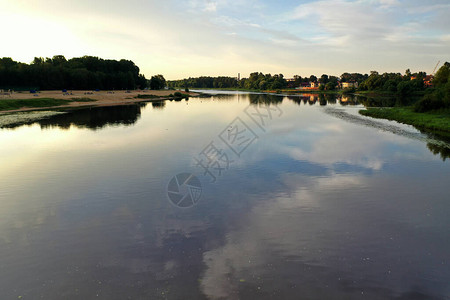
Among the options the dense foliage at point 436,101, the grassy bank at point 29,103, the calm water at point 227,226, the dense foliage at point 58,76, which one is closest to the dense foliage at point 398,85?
the dense foliage at point 436,101

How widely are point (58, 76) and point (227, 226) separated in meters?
157

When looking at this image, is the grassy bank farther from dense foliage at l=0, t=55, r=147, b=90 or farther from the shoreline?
the shoreline

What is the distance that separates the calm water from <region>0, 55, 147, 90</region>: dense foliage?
12575cm

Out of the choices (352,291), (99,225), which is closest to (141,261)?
(99,225)

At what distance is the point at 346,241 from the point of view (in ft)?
46.2

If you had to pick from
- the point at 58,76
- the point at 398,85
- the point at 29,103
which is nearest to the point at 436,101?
the point at 398,85

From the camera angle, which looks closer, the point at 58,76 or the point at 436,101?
the point at 436,101

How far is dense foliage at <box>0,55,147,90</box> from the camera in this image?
125 metres

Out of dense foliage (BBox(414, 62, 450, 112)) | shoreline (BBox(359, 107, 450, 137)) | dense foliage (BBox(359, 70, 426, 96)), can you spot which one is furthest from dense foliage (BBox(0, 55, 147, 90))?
dense foliage (BBox(359, 70, 426, 96))

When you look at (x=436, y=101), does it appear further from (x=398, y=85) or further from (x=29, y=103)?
(x=29, y=103)

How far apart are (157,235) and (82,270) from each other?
3948 millimetres

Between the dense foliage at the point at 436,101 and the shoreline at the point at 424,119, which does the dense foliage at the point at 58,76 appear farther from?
the dense foliage at the point at 436,101

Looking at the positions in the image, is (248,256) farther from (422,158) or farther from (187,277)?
(422,158)

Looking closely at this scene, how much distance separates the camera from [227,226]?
15.5 m
